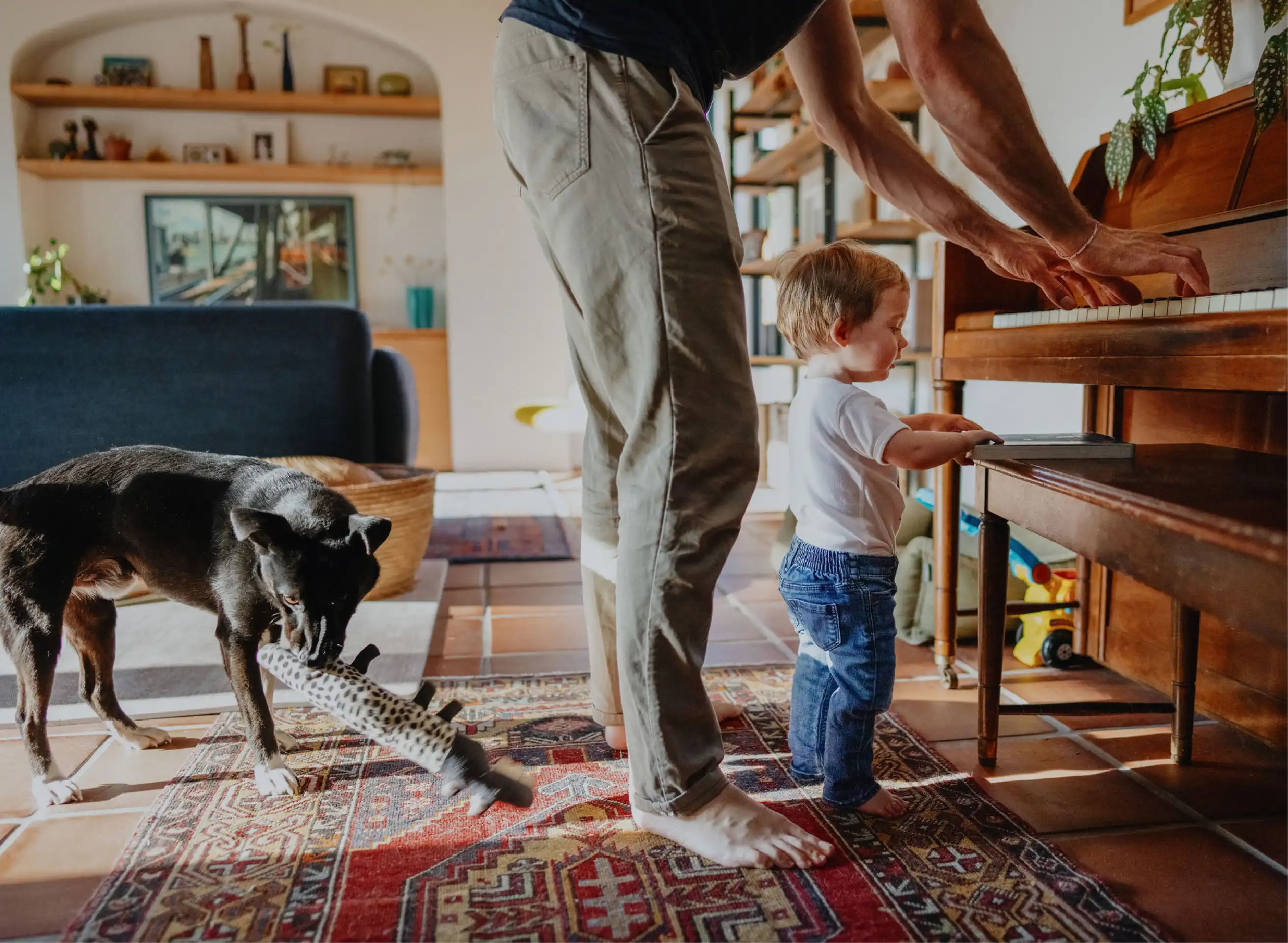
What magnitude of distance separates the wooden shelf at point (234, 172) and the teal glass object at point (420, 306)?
708 millimetres

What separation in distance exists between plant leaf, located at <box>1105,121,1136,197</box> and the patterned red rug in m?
1.18

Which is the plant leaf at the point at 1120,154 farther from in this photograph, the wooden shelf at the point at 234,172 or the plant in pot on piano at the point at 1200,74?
the wooden shelf at the point at 234,172

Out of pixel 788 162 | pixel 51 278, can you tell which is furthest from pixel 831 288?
pixel 51 278

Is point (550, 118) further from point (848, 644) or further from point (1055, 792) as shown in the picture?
point (1055, 792)

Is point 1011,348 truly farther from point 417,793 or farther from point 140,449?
point 140,449

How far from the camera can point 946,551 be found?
6.38ft

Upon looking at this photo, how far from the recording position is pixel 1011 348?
1697 mm

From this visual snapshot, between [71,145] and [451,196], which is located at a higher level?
[71,145]

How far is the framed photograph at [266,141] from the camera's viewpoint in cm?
616

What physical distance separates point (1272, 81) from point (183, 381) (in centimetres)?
236

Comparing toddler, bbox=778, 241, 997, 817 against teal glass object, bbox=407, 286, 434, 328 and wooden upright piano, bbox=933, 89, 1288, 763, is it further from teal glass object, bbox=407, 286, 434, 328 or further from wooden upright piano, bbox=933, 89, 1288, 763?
teal glass object, bbox=407, 286, 434, 328

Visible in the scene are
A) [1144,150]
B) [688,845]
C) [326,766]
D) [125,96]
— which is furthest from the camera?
[125,96]

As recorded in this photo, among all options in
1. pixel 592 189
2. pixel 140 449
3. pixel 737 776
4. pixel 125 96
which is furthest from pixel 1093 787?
pixel 125 96

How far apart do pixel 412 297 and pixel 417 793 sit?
5153mm
